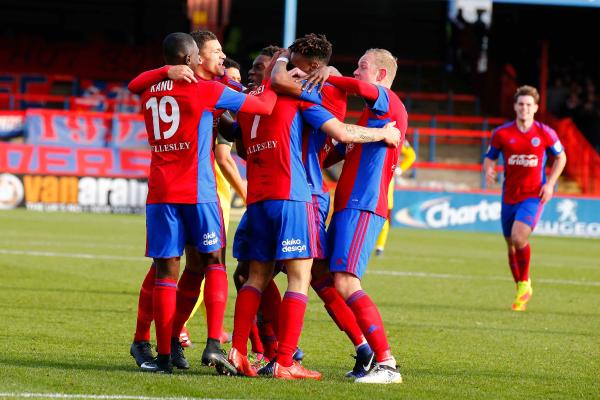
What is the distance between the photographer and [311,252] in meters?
6.88

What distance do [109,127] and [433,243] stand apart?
10.8m

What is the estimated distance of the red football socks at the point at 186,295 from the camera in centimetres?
746

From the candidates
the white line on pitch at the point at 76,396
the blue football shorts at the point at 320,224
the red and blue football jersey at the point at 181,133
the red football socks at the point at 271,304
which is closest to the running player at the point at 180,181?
the red and blue football jersey at the point at 181,133

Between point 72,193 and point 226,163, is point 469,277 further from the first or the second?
point 72,193

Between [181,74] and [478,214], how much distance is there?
69.1ft

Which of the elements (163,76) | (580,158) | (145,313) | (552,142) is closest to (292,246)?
(145,313)

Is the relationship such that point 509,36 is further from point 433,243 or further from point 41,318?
point 41,318

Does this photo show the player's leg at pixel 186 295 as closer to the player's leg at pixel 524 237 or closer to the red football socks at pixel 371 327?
the red football socks at pixel 371 327

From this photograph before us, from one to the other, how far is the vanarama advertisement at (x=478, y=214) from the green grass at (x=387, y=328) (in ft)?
24.5

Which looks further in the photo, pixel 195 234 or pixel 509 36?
pixel 509 36

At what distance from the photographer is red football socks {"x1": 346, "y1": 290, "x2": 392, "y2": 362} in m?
6.80

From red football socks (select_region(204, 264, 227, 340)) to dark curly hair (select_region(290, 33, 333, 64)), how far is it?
1.40 m

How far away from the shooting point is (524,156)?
12.9m

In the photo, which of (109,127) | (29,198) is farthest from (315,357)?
(109,127)
